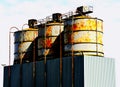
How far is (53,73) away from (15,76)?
32.1 feet

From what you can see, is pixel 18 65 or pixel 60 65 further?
pixel 18 65

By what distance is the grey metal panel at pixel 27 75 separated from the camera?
54375 mm

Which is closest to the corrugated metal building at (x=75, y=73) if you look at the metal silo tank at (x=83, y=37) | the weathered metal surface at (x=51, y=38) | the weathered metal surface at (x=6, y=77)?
the metal silo tank at (x=83, y=37)

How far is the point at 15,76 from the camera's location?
57.7 meters

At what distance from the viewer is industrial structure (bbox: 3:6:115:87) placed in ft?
154

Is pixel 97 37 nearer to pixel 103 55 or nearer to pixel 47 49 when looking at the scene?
pixel 103 55

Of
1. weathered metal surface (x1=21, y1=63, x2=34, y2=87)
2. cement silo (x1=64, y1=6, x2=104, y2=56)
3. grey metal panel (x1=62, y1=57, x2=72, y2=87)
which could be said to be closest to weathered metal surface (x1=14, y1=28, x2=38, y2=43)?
weathered metal surface (x1=21, y1=63, x2=34, y2=87)

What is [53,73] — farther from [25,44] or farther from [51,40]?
[25,44]

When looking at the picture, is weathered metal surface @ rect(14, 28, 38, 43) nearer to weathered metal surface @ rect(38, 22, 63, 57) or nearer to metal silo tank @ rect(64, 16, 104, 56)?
weathered metal surface @ rect(38, 22, 63, 57)

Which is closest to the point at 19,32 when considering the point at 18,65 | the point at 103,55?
the point at 18,65

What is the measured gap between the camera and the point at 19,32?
5909cm

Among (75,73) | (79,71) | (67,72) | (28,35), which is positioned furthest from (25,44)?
(79,71)

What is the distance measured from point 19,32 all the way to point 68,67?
1432cm

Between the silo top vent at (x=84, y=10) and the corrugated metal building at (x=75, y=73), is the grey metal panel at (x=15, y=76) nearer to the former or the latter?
the corrugated metal building at (x=75, y=73)
